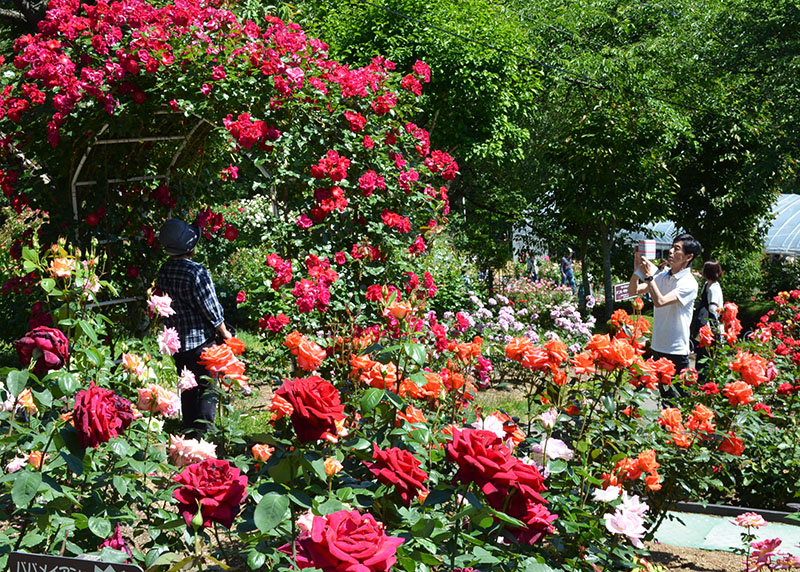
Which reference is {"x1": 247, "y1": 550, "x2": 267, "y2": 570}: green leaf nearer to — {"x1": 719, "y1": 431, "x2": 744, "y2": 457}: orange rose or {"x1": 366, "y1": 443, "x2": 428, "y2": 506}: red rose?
{"x1": 366, "y1": 443, "x2": 428, "y2": 506}: red rose

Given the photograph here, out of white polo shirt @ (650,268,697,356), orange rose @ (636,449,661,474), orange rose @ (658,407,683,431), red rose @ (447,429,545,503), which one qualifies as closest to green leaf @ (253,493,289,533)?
red rose @ (447,429,545,503)

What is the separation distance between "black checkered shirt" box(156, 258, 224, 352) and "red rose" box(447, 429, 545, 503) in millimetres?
3101

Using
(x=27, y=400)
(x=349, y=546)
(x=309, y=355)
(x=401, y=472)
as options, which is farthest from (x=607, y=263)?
(x=349, y=546)

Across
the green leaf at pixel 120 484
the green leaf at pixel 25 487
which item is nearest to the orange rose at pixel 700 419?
the green leaf at pixel 120 484

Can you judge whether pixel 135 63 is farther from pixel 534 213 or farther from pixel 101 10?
pixel 534 213

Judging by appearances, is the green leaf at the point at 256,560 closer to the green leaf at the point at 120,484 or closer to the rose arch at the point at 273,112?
the green leaf at the point at 120,484

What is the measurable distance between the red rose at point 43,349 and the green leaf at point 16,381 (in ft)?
0.18

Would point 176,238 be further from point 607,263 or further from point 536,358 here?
point 607,263

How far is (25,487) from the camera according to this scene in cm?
167

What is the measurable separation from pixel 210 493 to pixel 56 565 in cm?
31

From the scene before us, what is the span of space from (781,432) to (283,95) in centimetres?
335

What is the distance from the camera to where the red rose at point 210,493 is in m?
1.52

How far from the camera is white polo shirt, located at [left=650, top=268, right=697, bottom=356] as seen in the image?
5113mm

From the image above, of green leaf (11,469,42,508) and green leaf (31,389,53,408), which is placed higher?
green leaf (31,389,53,408)
